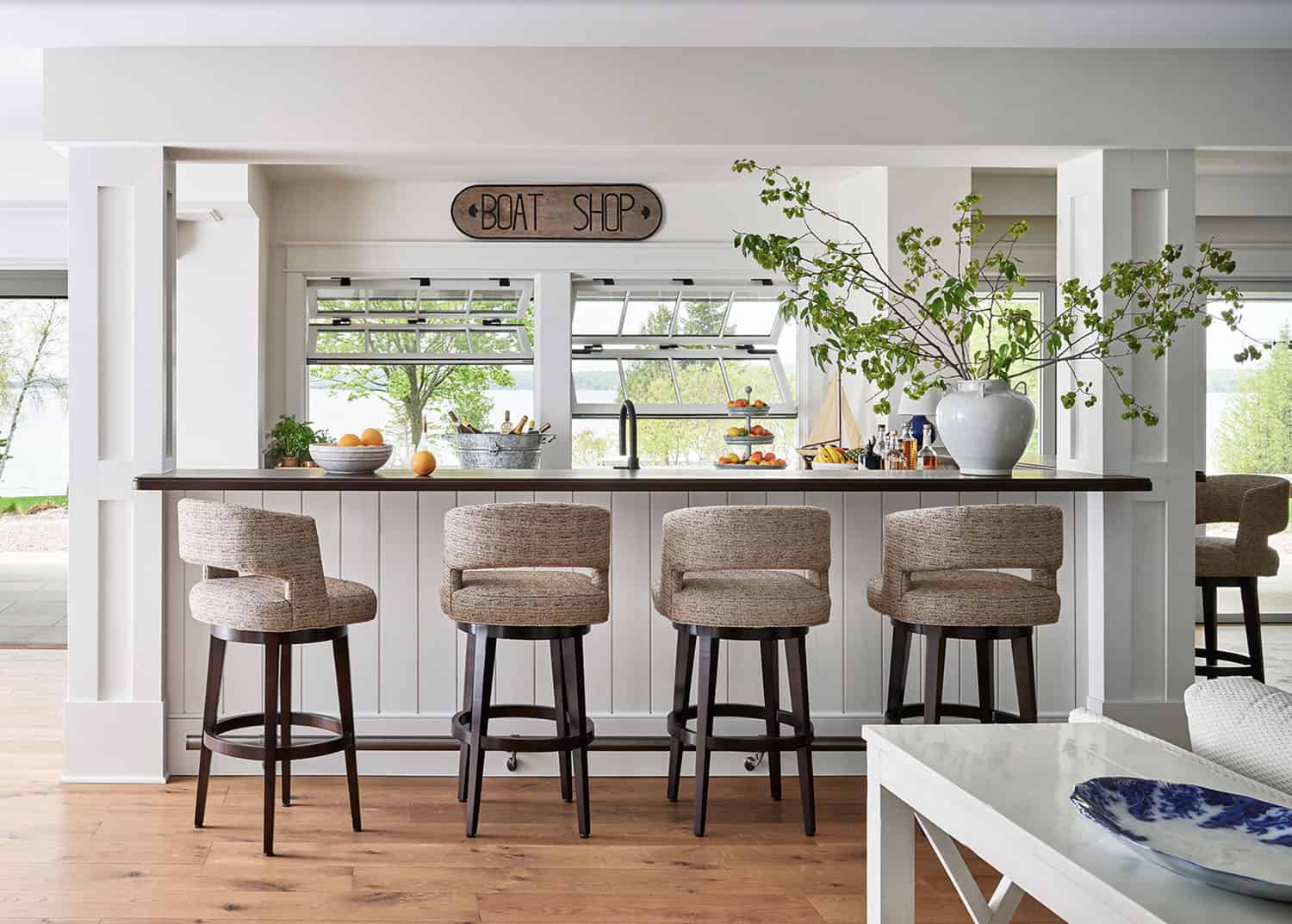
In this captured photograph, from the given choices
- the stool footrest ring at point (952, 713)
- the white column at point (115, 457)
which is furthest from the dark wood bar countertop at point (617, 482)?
the stool footrest ring at point (952, 713)

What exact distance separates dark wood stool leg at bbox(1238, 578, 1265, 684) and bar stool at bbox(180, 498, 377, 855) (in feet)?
12.1

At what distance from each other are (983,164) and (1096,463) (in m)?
1.20

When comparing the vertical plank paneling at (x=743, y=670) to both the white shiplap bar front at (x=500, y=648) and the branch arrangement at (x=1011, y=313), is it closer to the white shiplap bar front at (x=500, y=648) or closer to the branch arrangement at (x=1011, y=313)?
the white shiplap bar front at (x=500, y=648)

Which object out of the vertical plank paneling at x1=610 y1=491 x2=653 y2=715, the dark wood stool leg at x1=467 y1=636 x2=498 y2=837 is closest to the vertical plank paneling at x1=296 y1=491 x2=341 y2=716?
the dark wood stool leg at x1=467 y1=636 x2=498 y2=837

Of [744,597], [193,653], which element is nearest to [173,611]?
[193,653]

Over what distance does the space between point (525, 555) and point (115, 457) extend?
5.46 ft

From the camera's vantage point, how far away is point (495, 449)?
19.8 ft

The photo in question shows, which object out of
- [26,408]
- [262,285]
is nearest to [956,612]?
[262,285]

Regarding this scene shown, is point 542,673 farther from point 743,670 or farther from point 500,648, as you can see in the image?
point 743,670

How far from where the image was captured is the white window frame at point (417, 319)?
666cm

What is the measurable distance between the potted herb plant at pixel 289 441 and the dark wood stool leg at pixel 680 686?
11.2 feet

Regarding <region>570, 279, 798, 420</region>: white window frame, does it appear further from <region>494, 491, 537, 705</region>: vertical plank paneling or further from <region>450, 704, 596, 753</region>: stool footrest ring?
<region>450, 704, 596, 753</region>: stool footrest ring

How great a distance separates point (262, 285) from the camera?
634 cm

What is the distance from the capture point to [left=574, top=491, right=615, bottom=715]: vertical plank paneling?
3.85m
